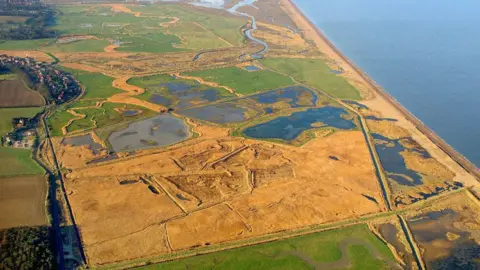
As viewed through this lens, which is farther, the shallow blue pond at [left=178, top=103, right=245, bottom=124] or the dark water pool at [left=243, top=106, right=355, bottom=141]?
the shallow blue pond at [left=178, top=103, right=245, bottom=124]

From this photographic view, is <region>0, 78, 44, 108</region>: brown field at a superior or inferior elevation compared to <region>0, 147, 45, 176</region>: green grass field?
superior

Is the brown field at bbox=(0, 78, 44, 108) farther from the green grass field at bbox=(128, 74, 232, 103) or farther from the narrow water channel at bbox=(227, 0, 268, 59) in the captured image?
the narrow water channel at bbox=(227, 0, 268, 59)

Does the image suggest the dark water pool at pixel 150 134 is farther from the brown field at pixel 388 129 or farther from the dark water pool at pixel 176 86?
the brown field at pixel 388 129

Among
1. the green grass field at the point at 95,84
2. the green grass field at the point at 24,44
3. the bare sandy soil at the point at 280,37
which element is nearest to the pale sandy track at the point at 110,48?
the green grass field at the point at 24,44

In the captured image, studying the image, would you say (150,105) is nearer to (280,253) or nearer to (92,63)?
(92,63)

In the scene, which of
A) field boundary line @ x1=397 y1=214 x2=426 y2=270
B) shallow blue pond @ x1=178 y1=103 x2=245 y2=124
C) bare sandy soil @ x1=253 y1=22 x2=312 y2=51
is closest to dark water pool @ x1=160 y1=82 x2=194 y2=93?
shallow blue pond @ x1=178 y1=103 x2=245 y2=124

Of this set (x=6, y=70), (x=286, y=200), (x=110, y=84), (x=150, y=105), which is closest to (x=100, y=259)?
(x=286, y=200)

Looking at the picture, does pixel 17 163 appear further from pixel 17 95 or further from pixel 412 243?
pixel 412 243

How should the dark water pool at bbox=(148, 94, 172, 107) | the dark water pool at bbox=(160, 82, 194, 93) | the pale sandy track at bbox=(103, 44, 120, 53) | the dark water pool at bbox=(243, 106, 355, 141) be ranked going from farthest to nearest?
1. the pale sandy track at bbox=(103, 44, 120, 53)
2. the dark water pool at bbox=(160, 82, 194, 93)
3. the dark water pool at bbox=(148, 94, 172, 107)
4. the dark water pool at bbox=(243, 106, 355, 141)
